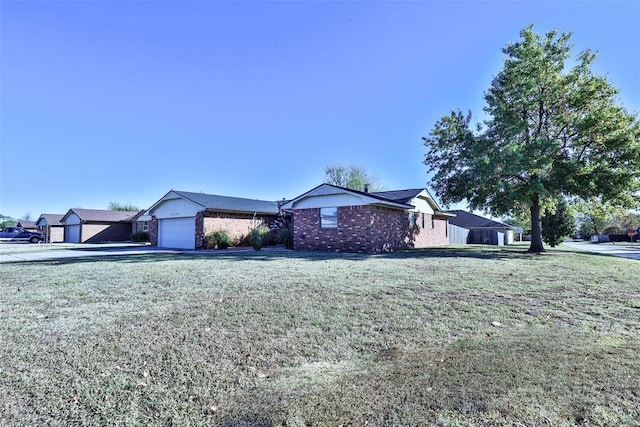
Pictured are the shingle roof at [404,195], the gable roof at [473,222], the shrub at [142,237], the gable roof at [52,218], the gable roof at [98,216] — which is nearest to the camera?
the shingle roof at [404,195]

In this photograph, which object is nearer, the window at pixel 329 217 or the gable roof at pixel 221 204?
the window at pixel 329 217

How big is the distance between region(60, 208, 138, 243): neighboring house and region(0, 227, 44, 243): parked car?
2399 millimetres

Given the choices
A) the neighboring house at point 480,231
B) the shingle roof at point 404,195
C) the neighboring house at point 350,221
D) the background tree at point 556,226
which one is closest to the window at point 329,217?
the neighboring house at point 350,221

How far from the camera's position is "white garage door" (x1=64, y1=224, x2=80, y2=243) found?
1337 inches

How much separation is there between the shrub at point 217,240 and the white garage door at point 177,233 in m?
1.24

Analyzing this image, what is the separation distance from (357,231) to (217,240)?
8989 millimetres

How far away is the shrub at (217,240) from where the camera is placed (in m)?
20.7

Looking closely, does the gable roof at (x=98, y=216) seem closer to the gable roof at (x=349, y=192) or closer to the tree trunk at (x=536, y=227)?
the gable roof at (x=349, y=192)

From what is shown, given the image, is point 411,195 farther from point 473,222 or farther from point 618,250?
point 473,222

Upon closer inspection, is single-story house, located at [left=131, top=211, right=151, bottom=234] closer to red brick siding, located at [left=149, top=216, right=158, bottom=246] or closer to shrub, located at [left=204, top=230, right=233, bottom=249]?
red brick siding, located at [left=149, top=216, right=158, bottom=246]

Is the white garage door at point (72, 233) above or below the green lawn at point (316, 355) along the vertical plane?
above

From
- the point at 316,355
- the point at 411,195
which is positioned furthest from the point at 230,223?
the point at 316,355

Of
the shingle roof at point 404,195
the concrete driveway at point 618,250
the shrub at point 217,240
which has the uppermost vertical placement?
the shingle roof at point 404,195

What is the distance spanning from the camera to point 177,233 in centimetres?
2300
